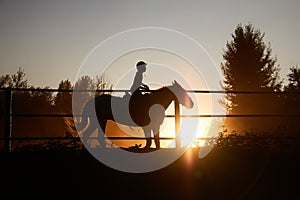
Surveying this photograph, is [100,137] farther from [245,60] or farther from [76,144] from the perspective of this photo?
[245,60]

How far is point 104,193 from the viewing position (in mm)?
5086

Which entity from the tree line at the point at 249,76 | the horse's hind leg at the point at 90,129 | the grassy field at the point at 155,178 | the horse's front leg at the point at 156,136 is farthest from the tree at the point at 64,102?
the grassy field at the point at 155,178

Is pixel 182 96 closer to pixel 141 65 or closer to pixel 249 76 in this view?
pixel 141 65

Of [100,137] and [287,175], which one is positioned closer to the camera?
[287,175]

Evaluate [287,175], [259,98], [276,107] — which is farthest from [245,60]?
[287,175]

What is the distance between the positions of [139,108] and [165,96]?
2.37 ft

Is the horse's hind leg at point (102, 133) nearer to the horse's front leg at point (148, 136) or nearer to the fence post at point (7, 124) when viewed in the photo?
the horse's front leg at point (148, 136)

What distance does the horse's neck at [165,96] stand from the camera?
9273 millimetres

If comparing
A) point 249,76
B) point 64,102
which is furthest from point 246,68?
point 64,102

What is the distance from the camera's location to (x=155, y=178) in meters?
5.86

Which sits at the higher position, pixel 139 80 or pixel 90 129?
pixel 139 80

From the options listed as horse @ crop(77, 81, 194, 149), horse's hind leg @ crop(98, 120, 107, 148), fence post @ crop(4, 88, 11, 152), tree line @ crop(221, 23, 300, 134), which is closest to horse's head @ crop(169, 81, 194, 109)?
horse @ crop(77, 81, 194, 149)

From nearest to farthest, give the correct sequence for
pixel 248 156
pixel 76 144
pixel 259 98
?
pixel 248 156 < pixel 76 144 < pixel 259 98

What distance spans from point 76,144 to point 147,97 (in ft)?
6.86
